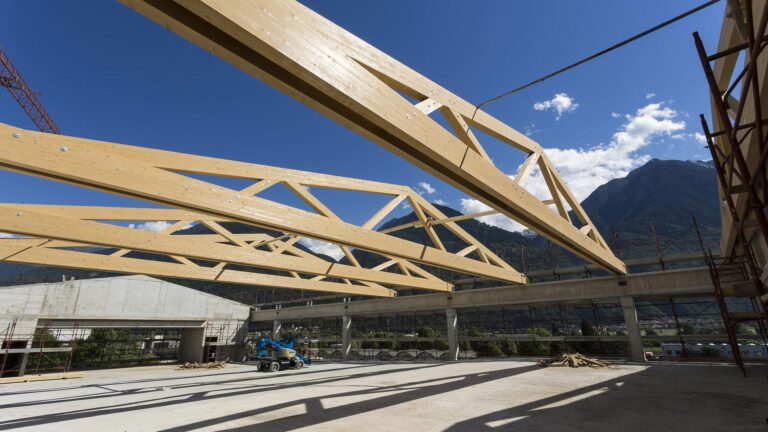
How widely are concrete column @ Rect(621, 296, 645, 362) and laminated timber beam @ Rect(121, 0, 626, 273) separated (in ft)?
39.7

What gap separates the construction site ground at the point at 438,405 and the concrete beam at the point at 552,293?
355 centimetres

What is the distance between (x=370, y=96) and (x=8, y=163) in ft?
16.0

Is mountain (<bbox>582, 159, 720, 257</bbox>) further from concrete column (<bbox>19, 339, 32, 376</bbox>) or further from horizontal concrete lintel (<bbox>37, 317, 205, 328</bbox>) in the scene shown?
concrete column (<bbox>19, 339, 32, 376</bbox>)

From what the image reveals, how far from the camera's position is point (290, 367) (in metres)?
17.3

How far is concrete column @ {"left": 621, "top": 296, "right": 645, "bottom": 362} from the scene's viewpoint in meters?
13.5

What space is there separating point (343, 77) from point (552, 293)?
15.9m

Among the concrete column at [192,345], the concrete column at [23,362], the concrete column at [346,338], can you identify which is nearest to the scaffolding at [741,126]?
the concrete column at [346,338]

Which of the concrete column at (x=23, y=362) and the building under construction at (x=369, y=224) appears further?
the concrete column at (x=23, y=362)

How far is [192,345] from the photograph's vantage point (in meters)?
24.0

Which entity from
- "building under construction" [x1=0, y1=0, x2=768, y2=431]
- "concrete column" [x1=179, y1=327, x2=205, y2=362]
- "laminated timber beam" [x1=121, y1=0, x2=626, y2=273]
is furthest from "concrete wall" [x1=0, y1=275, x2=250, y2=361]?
"laminated timber beam" [x1=121, y1=0, x2=626, y2=273]

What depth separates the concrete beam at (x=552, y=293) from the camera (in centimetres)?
1321

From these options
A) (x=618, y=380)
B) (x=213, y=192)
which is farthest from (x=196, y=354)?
(x=618, y=380)

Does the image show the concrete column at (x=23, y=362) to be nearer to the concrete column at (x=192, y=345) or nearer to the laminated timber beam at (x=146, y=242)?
the concrete column at (x=192, y=345)

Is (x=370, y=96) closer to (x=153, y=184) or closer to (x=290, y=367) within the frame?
(x=153, y=184)
